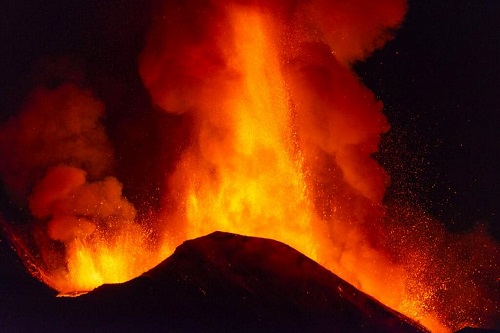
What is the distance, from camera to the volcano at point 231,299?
10383 mm

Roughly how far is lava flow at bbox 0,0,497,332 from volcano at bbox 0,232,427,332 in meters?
5.13

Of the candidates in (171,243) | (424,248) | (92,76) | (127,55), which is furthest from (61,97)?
(424,248)

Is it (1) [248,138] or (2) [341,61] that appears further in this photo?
(2) [341,61]

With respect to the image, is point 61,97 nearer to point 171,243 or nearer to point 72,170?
point 72,170

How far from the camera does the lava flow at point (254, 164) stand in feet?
59.4

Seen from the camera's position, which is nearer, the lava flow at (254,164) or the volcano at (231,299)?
the volcano at (231,299)

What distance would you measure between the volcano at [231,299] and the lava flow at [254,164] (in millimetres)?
5134

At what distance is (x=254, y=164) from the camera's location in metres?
18.3

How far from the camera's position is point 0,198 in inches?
716

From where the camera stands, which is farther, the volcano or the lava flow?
the lava flow

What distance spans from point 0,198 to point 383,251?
37.3ft

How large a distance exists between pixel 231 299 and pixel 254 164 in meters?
7.77

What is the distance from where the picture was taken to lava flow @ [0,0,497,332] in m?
18.1

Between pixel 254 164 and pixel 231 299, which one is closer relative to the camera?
pixel 231 299
